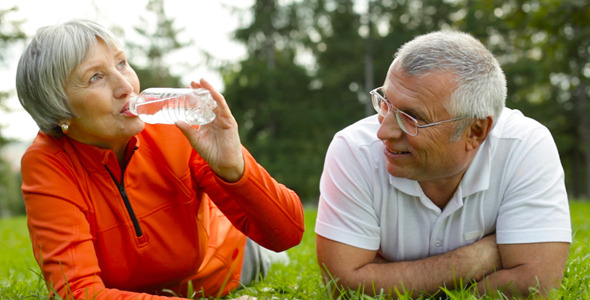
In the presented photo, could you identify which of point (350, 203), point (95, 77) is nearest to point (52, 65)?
point (95, 77)

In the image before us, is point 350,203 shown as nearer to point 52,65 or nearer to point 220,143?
point 220,143

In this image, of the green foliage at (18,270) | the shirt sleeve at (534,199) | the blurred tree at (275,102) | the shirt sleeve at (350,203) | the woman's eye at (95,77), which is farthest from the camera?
the blurred tree at (275,102)

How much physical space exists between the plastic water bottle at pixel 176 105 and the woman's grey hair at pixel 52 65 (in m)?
0.30

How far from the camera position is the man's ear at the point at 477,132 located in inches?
115

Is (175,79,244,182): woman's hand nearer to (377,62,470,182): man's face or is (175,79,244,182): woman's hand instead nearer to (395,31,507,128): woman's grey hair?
(377,62,470,182): man's face

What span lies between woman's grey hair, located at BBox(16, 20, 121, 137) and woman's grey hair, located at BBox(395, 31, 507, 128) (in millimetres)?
1439

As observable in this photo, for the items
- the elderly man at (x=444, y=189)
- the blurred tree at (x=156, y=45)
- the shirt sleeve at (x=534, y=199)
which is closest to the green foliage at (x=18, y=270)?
the elderly man at (x=444, y=189)

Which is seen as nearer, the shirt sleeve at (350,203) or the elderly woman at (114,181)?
the elderly woman at (114,181)

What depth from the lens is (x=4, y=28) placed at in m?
19.8

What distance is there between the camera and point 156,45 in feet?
98.4

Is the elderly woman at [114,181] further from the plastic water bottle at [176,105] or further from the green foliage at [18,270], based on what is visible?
the green foliage at [18,270]

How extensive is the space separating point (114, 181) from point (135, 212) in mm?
182

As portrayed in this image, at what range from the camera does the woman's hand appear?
2.76 meters

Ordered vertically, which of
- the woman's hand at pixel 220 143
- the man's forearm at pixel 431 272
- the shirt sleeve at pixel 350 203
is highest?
the woman's hand at pixel 220 143
